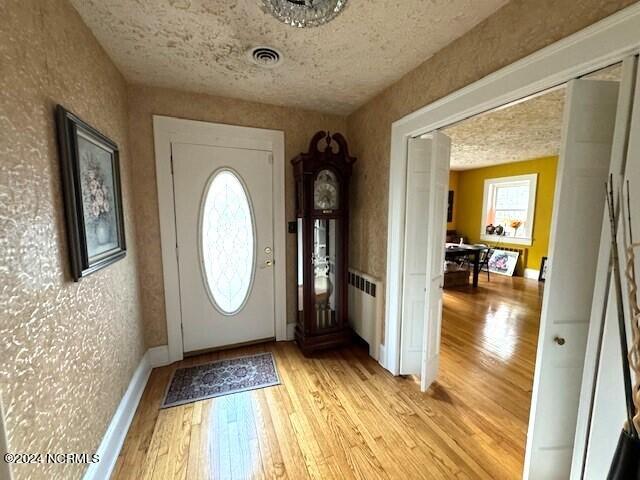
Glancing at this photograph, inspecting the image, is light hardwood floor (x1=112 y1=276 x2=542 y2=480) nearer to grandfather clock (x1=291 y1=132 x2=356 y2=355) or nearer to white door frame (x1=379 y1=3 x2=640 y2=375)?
grandfather clock (x1=291 y1=132 x2=356 y2=355)

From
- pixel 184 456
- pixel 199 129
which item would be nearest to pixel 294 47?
pixel 199 129

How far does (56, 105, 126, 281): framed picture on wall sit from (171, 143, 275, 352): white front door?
0.64 m

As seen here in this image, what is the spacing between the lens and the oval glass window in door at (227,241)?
255 cm

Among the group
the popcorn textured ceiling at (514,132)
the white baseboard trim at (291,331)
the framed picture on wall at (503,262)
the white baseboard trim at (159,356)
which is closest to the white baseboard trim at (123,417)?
the white baseboard trim at (159,356)

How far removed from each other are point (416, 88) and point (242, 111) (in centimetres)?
154

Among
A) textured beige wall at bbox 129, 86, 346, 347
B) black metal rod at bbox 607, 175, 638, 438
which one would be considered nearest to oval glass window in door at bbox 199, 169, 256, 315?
textured beige wall at bbox 129, 86, 346, 347

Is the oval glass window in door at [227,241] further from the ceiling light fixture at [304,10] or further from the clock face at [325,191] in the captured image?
the ceiling light fixture at [304,10]

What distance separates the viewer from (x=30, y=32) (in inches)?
40.4

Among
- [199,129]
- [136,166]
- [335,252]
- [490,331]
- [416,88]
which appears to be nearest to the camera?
[416,88]

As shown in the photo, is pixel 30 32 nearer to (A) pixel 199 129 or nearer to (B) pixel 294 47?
(B) pixel 294 47

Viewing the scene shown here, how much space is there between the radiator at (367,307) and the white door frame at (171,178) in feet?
2.56

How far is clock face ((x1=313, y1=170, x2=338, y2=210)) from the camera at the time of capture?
257 cm

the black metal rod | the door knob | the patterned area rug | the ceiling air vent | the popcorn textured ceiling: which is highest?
the popcorn textured ceiling

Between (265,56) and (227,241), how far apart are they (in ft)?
5.17
